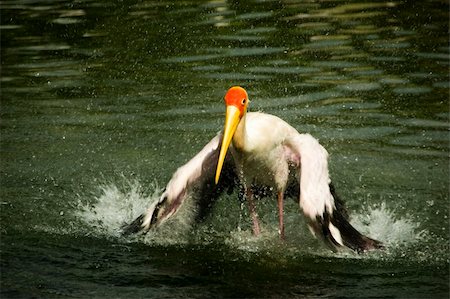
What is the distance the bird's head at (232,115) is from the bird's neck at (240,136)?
2.1 inches

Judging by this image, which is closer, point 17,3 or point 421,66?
point 421,66

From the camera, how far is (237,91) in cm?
718

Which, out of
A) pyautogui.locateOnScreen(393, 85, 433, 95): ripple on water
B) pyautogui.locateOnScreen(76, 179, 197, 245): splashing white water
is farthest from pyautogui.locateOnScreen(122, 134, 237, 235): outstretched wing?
pyautogui.locateOnScreen(393, 85, 433, 95): ripple on water

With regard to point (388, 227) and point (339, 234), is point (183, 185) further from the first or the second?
point (388, 227)

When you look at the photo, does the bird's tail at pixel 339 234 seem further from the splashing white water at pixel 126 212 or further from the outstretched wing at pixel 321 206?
the splashing white water at pixel 126 212

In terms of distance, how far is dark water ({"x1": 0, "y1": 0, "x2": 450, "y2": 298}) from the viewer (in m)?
7.33

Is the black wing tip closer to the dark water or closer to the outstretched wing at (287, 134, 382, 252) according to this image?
the dark water

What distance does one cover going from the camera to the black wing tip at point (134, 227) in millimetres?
7680

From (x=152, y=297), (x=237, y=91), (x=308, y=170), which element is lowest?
(x=152, y=297)

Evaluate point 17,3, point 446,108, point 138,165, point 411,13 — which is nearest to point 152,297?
point 138,165

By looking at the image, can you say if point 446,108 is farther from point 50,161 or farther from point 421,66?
point 50,161

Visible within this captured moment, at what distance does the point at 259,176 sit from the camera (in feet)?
25.6

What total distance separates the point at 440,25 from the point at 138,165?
20.1 ft

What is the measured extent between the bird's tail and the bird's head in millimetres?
769
